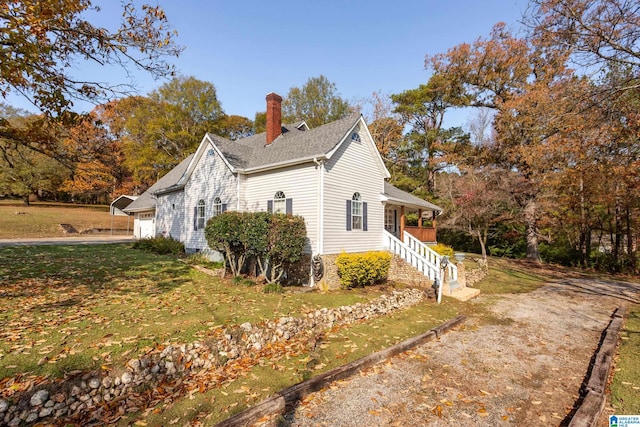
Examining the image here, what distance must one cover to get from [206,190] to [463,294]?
12710 millimetres

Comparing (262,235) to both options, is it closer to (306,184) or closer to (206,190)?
(306,184)

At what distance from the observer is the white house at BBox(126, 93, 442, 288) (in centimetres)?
1105

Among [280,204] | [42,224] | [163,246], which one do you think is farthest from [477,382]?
[42,224]

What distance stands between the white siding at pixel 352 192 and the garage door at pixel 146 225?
58.7 ft

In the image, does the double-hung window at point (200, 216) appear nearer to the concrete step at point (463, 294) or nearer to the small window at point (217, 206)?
the small window at point (217, 206)

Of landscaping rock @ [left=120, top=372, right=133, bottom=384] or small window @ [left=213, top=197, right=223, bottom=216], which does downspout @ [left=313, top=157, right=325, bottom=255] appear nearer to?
small window @ [left=213, top=197, right=223, bottom=216]

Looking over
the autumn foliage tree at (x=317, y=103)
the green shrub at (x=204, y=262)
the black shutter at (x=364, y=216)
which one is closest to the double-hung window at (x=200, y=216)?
the green shrub at (x=204, y=262)

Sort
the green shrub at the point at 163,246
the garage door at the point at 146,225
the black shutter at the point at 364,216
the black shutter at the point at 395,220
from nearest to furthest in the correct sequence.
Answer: the black shutter at the point at 364,216 → the green shrub at the point at 163,246 → the black shutter at the point at 395,220 → the garage door at the point at 146,225

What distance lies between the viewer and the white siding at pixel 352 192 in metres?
11.1

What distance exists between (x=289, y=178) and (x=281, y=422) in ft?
29.8

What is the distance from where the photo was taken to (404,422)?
377 cm

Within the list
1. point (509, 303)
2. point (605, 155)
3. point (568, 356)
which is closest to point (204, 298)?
point (568, 356)

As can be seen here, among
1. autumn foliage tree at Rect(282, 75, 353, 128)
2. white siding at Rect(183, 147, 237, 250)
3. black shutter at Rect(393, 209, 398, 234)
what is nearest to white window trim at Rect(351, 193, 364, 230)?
white siding at Rect(183, 147, 237, 250)

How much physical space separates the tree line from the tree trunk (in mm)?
73
